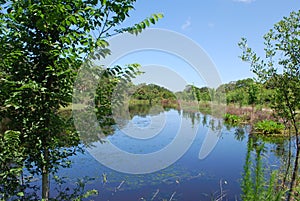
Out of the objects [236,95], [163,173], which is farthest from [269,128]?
[236,95]

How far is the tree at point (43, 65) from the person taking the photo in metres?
2.11

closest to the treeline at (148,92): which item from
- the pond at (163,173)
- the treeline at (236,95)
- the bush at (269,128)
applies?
the pond at (163,173)

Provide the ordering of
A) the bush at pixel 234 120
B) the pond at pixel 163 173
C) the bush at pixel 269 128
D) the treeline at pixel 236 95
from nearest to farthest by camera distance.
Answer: the pond at pixel 163 173 < the bush at pixel 269 128 < the treeline at pixel 236 95 < the bush at pixel 234 120

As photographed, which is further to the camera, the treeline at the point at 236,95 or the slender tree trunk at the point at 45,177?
the treeline at the point at 236,95

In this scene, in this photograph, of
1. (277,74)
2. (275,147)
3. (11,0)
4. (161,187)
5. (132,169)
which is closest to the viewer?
(11,0)

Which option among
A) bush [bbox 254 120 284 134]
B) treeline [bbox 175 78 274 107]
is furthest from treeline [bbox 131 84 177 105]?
bush [bbox 254 120 284 134]

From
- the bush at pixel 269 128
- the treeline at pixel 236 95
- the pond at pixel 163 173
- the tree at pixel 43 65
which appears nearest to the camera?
the tree at pixel 43 65

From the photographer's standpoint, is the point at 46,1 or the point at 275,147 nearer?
the point at 46,1

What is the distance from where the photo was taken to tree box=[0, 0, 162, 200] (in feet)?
6.91

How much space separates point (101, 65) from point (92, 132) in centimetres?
70

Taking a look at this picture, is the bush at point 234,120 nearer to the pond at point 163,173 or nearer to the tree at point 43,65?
the pond at point 163,173

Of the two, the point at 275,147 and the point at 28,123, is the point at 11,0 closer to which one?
the point at 28,123

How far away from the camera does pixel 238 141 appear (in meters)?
15.4

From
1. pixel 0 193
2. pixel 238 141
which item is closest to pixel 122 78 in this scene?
pixel 0 193
